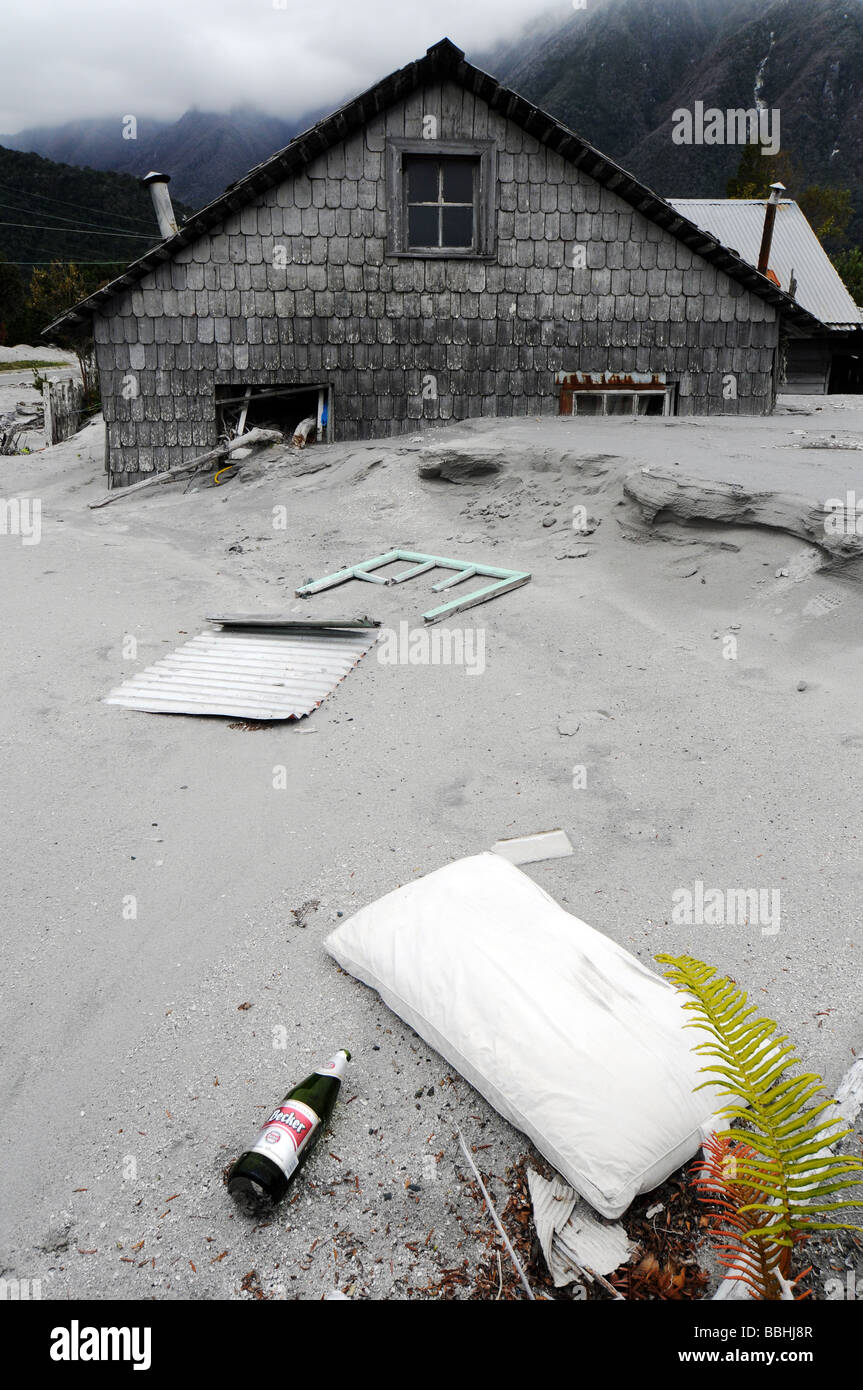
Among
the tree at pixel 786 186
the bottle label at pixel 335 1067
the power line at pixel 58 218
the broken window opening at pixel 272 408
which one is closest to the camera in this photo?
the bottle label at pixel 335 1067

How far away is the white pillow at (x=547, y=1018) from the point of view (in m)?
2.53

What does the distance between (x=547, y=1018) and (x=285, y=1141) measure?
3.05 ft

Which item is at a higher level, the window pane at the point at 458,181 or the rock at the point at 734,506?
the window pane at the point at 458,181

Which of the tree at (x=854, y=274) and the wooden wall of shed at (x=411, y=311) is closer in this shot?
the wooden wall of shed at (x=411, y=311)

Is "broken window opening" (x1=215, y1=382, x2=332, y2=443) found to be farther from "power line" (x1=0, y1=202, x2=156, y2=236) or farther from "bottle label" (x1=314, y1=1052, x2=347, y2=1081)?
"power line" (x1=0, y1=202, x2=156, y2=236)

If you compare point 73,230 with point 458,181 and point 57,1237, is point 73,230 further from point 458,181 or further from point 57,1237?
point 57,1237

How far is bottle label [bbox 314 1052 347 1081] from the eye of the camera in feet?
9.91

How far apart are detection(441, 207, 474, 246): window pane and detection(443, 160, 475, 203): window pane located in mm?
142

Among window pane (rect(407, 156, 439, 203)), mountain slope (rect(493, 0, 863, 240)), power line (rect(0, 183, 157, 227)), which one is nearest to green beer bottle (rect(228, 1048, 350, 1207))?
window pane (rect(407, 156, 439, 203))

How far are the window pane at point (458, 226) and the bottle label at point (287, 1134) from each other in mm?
13632
